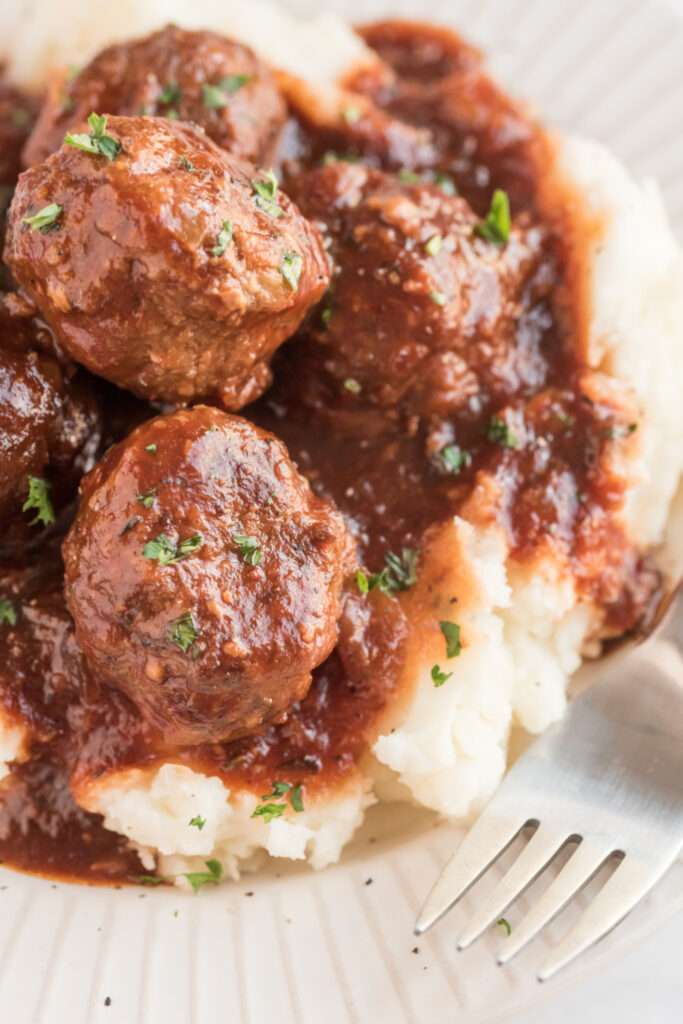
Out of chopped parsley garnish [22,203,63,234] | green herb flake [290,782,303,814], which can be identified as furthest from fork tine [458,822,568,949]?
chopped parsley garnish [22,203,63,234]

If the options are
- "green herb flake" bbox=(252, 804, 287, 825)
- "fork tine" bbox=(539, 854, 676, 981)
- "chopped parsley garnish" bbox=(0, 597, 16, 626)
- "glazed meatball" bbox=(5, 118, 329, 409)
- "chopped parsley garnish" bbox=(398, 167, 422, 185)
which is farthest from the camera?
"chopped parsley garnish" bbox=(398, 167, 422, 185)

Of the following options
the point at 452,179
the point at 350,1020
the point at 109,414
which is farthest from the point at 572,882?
the point at 452,179

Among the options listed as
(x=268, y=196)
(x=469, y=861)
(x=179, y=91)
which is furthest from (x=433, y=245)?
(x=469, y=861)

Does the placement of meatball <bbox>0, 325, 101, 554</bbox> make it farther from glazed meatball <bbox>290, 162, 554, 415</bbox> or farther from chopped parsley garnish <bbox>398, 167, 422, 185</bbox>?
chopped parsley garnish <bbox>398, 167, 422, 185</bbox>

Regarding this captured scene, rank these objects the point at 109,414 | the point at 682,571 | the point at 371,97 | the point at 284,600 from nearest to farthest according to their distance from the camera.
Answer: the point at 284,600 < the point at 109,414 < the point at 682,571 < the point at 371,97

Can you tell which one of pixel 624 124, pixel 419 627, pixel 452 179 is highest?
pixel 624 124

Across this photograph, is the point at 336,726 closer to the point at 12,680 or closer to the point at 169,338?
the point at 12,680
